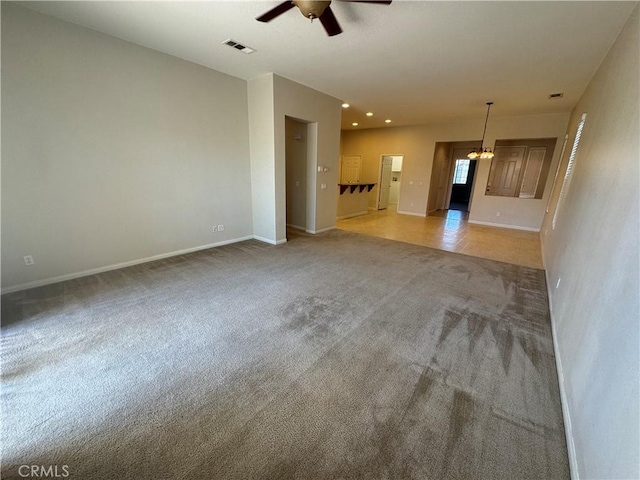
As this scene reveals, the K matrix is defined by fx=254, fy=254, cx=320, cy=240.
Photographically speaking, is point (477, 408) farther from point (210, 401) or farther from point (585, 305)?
point (210, 401)

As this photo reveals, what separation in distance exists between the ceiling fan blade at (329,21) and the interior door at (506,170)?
7227 mm

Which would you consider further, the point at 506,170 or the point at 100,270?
the point at 506,170

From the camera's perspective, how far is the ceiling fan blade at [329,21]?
90.2 inches

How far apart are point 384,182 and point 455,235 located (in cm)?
411

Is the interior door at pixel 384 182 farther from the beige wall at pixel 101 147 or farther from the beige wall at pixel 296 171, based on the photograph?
the beige wall at pixel 101 147

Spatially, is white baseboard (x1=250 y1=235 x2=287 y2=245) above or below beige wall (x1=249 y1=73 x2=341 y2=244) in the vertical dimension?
below

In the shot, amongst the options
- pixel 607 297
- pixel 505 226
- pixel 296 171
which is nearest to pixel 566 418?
pixel 607 297

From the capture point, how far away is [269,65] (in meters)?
3.96

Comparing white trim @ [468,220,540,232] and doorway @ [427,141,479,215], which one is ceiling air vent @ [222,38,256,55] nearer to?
doorway @ [427,141,479,215]

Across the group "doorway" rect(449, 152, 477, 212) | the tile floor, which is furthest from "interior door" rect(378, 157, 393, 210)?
"doorway" rect(449, 152, 477, 212)

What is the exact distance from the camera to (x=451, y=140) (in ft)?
25.2

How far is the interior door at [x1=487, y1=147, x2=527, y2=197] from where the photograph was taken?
25.7 feet

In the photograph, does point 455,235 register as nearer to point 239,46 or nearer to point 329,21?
point 329,21

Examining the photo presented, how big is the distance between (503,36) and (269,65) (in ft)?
10.1
